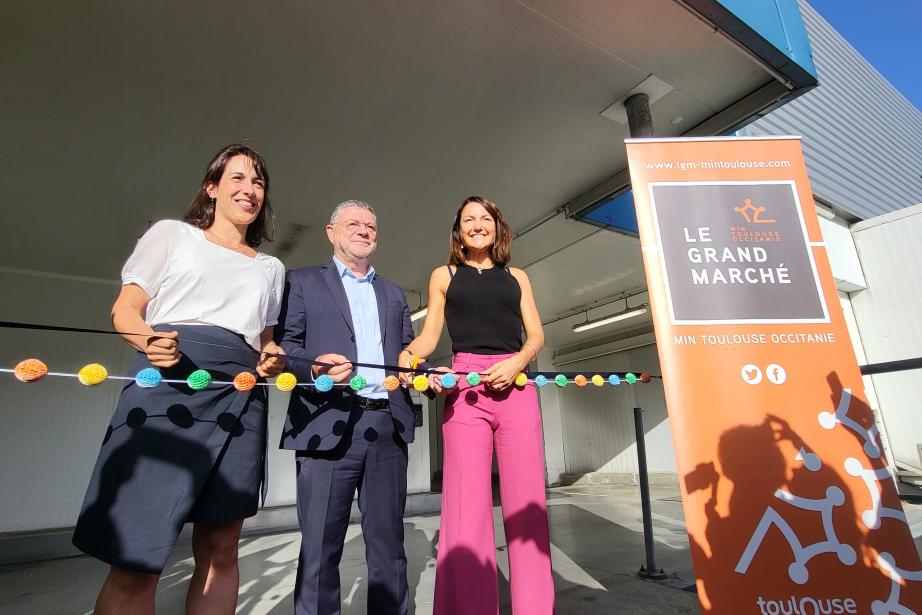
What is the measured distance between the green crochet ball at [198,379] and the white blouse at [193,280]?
17cm

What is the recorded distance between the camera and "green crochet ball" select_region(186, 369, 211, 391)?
1.15 meters

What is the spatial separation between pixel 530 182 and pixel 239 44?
246cm

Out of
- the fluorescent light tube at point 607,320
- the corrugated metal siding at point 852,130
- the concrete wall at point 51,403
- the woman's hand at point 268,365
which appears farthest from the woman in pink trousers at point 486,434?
the fluorescent light tube at point 607,320

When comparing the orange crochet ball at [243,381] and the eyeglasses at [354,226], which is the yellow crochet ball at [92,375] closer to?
the orange crochet ball at [243,381]

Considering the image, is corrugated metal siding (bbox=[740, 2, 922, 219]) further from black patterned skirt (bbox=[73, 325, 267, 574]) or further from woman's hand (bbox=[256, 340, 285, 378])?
black patterned skirt (bbox=[73, 325, 267, 574])

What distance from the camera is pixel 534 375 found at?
187 cm

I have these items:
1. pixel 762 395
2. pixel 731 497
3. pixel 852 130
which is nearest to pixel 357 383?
pixel 731 497

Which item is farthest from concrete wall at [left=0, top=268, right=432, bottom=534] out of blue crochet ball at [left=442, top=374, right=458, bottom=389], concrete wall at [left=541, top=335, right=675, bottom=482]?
concrete wall at [left=541, top=335, right=675, bottom=482]

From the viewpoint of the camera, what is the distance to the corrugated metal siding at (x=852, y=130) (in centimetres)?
778

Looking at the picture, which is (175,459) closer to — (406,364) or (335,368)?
(335,368)

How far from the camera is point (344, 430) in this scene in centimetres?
147

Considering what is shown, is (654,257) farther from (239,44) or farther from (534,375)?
(239,44)

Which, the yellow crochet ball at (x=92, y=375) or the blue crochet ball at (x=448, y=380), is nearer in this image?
the yellow crochet ball at (x=92, y=375)

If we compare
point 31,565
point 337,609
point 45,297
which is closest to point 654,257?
point 337,609
